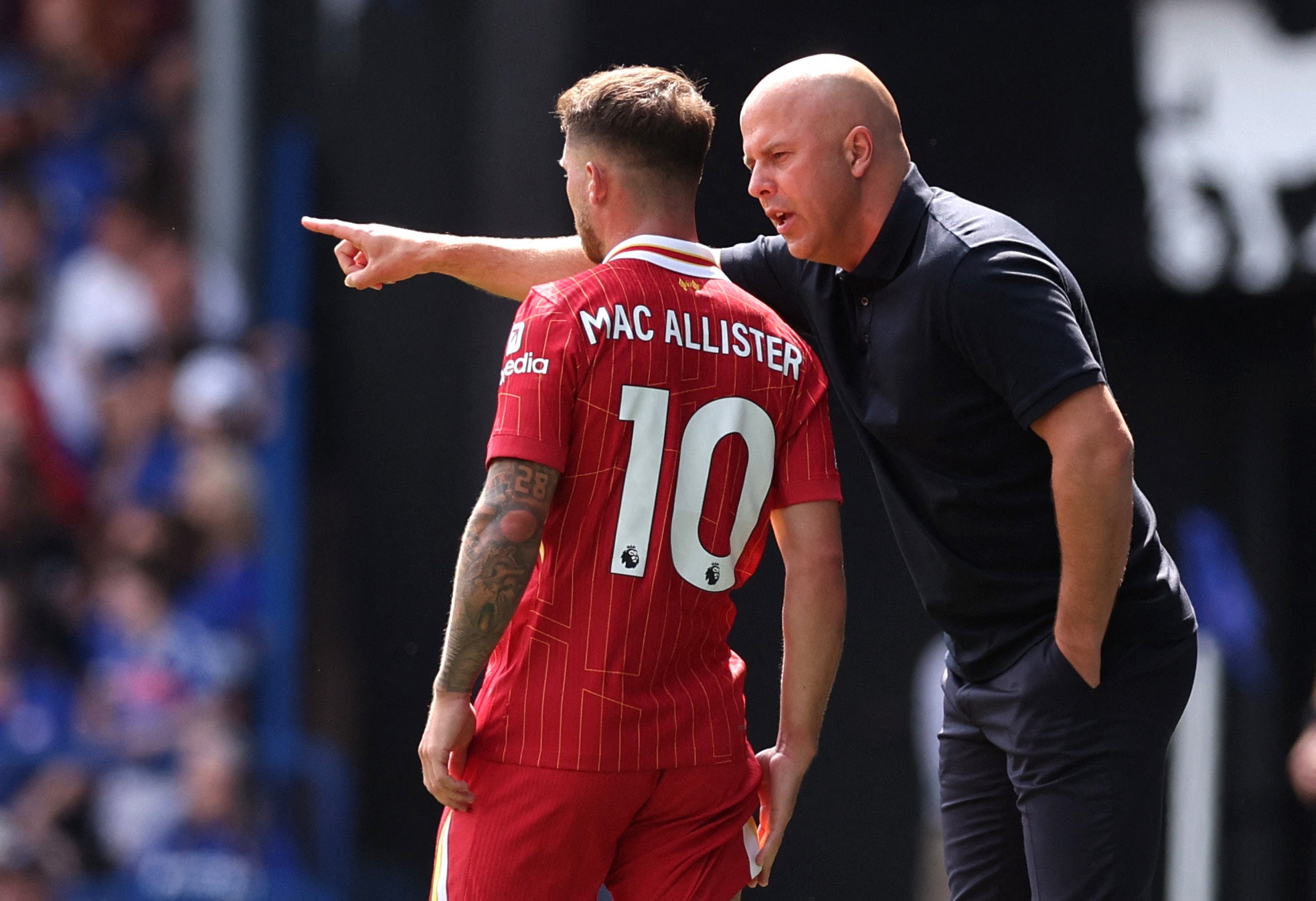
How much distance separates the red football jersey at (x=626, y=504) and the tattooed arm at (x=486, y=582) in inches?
2.0

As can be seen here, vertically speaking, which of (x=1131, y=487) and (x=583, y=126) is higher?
(x=583, y=126)

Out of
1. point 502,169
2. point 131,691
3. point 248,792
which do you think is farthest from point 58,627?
point 502,169

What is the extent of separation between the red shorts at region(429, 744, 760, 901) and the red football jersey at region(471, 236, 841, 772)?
0.04 meters

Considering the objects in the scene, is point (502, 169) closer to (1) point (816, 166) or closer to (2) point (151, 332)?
(2) point (151, 332)

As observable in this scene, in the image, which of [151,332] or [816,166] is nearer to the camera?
[816,166]

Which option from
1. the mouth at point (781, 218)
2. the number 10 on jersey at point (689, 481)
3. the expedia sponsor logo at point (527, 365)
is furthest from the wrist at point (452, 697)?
the mouth at point (781, 218)

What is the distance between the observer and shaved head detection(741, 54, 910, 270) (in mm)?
2484

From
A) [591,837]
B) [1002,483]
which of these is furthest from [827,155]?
[591,837]

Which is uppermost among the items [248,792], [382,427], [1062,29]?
[1062,29]

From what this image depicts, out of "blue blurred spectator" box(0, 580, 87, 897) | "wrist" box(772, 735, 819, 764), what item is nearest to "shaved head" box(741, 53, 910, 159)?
"wrist" box(772, 735, 819, 764)

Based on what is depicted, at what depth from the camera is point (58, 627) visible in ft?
17.9

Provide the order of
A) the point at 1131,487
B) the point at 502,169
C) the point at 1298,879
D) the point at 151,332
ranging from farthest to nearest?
the point at 151,332 < the point at 502,169 < the point at 1298,879 < the point at 1131,487

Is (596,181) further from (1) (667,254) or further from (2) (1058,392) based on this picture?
(2) (1058,392)

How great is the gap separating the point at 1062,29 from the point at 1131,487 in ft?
9.73
